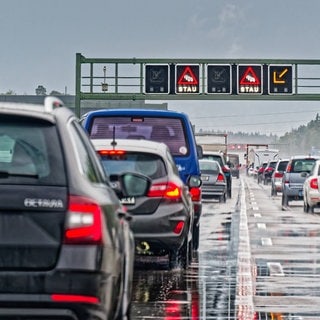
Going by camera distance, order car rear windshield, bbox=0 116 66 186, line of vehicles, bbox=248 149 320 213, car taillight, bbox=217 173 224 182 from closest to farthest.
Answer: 1. car rear windshield, bbox=0 116 66 186
2. line of vehicles, bbox=248 149 320 213
3. car taillight, bbox=217 173 224 182

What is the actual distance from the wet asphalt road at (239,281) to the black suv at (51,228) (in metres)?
4.04

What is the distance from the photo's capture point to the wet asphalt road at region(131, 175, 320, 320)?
1102 centimetres

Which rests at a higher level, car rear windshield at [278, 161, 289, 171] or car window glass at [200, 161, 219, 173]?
car rear windshield at [278, 161, 289, 171]

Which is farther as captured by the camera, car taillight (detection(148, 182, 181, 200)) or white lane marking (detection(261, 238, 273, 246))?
white lane marking (detection(261, 238, 273, 246))

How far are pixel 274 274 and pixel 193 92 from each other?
45.8 meters

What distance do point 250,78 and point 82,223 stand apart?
5431cm

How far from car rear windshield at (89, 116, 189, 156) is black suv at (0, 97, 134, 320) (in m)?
9.61

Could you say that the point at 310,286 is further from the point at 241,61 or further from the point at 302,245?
the point at 241,61

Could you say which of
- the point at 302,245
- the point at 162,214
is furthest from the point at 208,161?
the point at 162,214

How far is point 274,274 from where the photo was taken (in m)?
14.4

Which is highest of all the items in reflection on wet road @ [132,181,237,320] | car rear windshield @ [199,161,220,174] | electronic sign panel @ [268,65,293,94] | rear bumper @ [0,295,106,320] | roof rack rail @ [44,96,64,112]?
electronic sign panel @ [268,65,293,94]

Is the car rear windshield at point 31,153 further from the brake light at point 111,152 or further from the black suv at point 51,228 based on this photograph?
the brake light at point 111,152

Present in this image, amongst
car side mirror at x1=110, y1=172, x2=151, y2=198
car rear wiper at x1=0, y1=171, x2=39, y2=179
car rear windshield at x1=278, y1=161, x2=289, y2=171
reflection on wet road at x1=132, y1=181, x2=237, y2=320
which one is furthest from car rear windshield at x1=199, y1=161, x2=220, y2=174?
car rear wiper at x1=0, y1=171, x2=39, y2=179

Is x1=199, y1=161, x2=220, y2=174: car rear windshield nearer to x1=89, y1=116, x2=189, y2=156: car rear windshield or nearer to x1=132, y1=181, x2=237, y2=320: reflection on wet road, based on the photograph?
x1=132, y1=181, x2=237, y2=320: reflection on wet road
